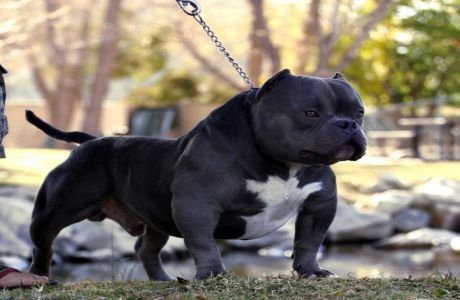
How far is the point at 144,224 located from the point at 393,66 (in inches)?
1281

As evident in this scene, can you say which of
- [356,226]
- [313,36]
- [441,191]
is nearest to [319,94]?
[356,226]

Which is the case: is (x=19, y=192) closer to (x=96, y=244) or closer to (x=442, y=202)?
(x=96, y=244)

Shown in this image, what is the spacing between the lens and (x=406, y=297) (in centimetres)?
358

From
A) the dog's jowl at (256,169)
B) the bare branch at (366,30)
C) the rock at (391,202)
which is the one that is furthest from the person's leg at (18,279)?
the bare branch at (366,30)

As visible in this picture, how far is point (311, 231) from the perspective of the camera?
13.8 ft

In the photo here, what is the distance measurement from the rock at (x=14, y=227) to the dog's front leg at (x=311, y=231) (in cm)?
574

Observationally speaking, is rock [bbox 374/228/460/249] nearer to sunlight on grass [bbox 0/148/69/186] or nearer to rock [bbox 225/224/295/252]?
rock [bbox 225/224/295/252]

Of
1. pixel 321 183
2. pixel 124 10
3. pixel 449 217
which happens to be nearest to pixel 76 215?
pixel 321 183

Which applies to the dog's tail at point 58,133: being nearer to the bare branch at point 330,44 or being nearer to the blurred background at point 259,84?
the blurred background at point 259,84

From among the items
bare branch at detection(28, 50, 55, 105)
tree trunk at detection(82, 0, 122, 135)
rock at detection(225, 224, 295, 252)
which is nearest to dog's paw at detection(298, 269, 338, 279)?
rock at detection(225, 224, 295, 252)

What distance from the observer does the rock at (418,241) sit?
11.8 meters

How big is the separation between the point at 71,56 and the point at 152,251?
19.6 m

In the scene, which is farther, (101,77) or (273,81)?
(101,77)

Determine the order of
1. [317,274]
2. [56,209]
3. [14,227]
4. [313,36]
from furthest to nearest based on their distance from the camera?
[313,36]
[14,227]
[56,209]
[317,274]
